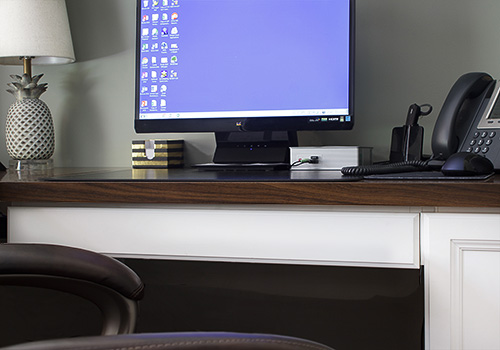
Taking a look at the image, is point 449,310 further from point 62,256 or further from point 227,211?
point 62,256

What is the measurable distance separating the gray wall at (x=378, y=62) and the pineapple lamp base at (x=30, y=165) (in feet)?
0.57

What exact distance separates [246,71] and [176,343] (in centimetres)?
89

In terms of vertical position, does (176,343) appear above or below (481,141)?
below

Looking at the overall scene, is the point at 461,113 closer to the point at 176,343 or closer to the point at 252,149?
the point at 252,149

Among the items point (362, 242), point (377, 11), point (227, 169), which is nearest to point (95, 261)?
point (362, 242)

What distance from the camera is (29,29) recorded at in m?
1.40

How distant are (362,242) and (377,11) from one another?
74 cm

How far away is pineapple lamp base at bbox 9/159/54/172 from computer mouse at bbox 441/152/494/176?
0.97 m

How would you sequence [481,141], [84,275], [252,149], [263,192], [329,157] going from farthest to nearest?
[252,149] → [329,157] → [481,141] → [263,192] → [84,275]

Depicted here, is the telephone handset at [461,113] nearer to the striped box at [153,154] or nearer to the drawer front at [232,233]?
the drawer front at [232,233]

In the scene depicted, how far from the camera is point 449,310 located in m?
0.79

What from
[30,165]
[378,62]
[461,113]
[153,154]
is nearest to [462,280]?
[461,113]

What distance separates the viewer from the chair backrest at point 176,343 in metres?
0.39

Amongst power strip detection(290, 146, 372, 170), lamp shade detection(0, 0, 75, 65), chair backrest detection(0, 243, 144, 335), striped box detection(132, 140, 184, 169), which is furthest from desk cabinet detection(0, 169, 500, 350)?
lamp shade detection(0, 0, 75, 65)
